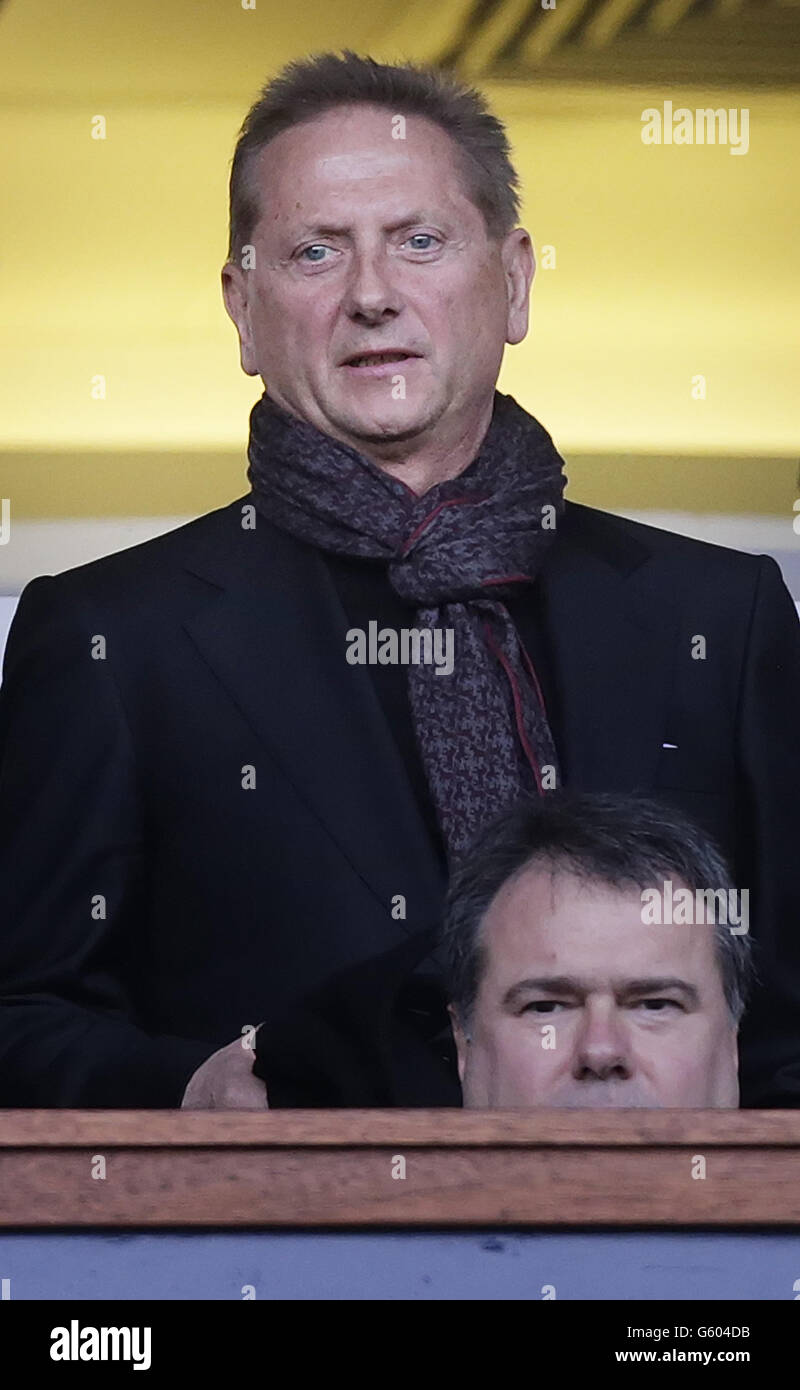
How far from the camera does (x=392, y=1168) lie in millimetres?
2258

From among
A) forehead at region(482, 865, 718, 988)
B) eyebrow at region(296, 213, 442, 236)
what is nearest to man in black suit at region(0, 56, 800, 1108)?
eyebrow at region(296, 213, 442, 236)

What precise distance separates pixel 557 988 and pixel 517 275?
878 millimetres

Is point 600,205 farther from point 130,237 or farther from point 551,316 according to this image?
point 130,237

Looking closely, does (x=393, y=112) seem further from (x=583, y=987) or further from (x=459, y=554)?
(x=583, y=987)

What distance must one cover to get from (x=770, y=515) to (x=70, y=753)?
1096mm

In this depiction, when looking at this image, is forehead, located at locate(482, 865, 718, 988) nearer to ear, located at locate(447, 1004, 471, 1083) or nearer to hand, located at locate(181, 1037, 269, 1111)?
ear, located at locate(447, 1004, 471, 1083)

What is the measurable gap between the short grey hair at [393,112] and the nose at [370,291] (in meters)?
0.12

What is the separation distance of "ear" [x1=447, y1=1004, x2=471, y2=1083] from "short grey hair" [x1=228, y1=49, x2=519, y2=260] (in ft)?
2.82

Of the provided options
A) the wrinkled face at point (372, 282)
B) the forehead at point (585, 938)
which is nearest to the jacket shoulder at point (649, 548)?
the wrinkled face at point (372, 282)

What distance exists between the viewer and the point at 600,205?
370 cm

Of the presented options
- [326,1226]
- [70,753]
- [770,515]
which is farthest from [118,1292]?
[770,515]

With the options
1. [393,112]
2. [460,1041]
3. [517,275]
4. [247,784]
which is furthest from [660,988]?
[393,112]
